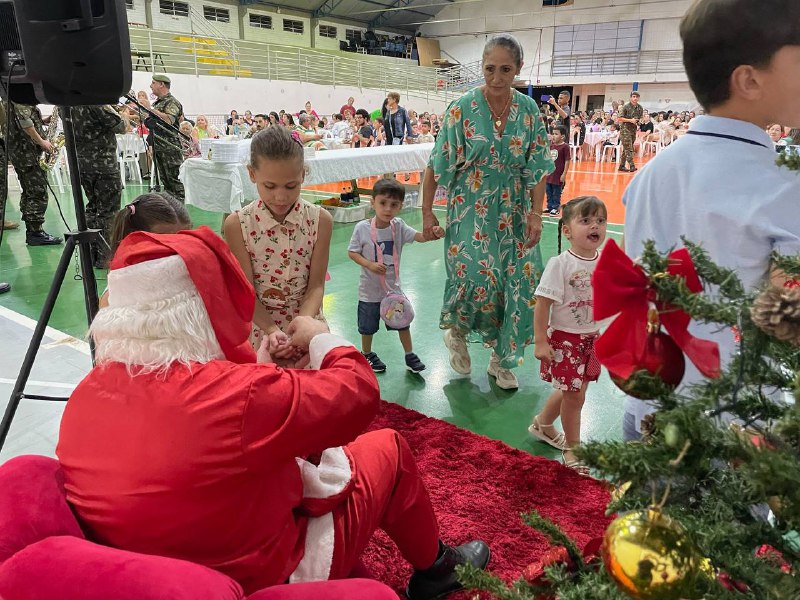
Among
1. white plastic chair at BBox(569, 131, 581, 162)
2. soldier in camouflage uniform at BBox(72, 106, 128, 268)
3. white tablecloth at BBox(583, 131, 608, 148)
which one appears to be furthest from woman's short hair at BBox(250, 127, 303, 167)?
white tablecloth at BBox(583, 131, 608, 148)

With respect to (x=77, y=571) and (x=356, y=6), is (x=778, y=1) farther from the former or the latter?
(x=356, y=6)

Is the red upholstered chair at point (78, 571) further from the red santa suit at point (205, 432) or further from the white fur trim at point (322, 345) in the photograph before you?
the white fur trim at point (322, 345)

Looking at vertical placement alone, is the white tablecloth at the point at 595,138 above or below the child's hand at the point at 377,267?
above

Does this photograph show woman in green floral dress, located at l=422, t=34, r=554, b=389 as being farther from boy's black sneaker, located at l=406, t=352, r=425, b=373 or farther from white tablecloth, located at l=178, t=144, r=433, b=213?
white tablecloth, located at l=178, t=144, r=433, b=213

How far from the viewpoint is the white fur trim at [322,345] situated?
3.94 ft

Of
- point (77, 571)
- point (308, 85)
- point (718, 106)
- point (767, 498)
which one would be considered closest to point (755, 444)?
point (767, 498)

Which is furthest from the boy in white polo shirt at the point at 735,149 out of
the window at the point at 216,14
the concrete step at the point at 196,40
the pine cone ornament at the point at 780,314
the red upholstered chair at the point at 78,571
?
the window at the point at 216,14

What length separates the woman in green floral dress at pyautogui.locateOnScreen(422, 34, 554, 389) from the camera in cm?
247

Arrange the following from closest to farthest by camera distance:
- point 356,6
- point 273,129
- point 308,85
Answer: point 273,129 < point 308,85 < point 356,6

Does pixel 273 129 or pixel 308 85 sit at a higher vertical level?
pixel 308 85

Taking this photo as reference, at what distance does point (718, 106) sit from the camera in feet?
3.10

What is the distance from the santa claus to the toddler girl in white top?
109cm

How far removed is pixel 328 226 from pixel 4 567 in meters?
1.48

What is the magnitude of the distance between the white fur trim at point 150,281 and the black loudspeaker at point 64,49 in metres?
1.16
